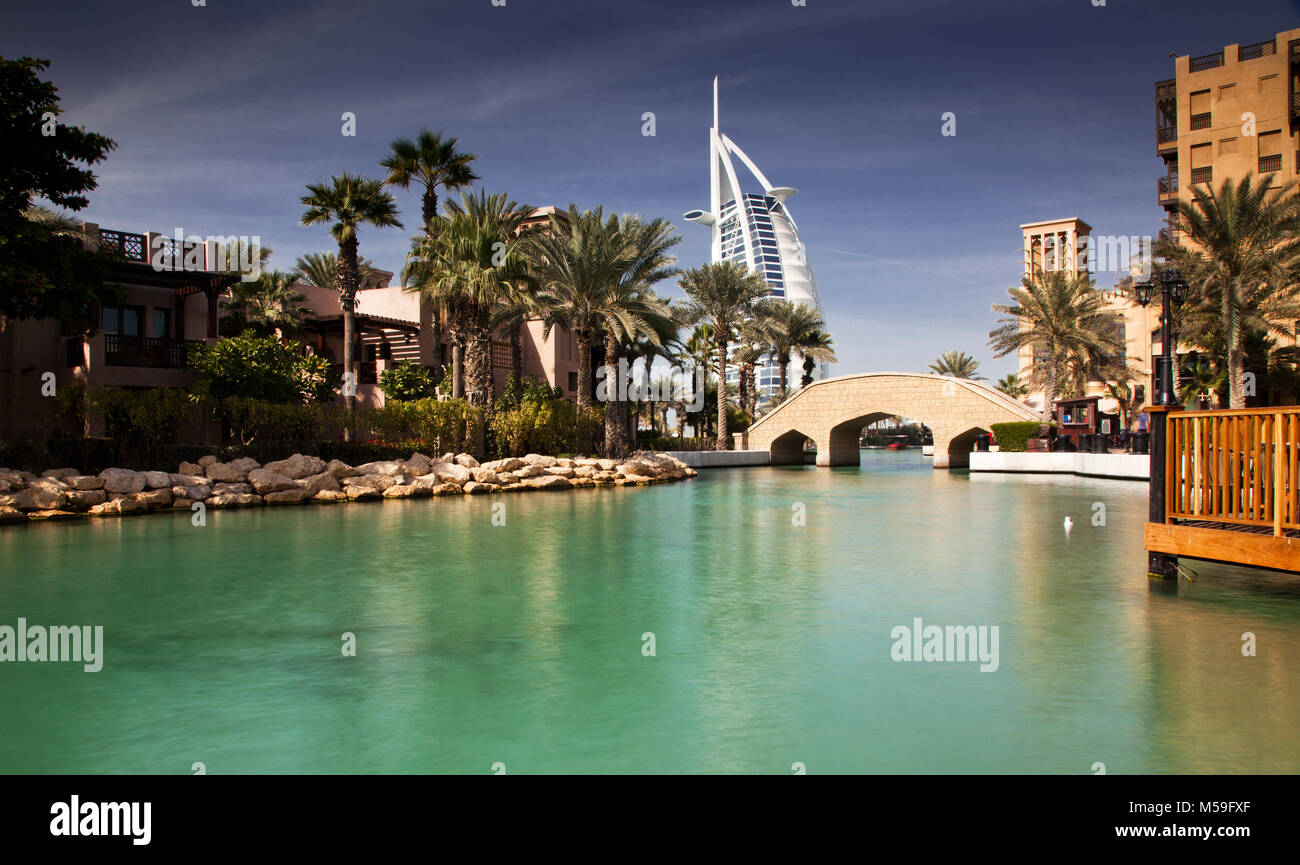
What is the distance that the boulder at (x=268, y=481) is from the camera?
22.7 metres

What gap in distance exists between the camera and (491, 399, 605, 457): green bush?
33.3m

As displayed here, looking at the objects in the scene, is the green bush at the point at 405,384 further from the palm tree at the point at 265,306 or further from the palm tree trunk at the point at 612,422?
the palm tree trunk at the point at 612,422

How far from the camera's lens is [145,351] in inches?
1083

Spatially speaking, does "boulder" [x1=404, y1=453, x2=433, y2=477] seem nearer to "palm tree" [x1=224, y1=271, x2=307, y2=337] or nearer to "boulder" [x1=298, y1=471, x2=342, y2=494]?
"boulder" [x1=298, y1=471, x2=342, y2=494]

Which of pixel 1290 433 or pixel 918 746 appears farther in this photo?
pixel 1290 433

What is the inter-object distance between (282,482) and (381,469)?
3274 millimetres

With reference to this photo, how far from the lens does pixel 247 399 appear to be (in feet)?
86.8

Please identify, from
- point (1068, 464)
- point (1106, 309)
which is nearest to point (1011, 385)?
point (1106, 309)

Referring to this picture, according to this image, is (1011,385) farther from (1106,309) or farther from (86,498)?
(86,498)

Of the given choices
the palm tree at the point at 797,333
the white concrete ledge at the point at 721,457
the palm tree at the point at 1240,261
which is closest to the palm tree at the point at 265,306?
the white concrete ledge at the point at 721,457

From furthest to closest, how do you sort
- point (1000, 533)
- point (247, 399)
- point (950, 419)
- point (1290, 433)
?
point (950, 419) < point (247, 399) < point (1000, 533) < point (1290, 433)
